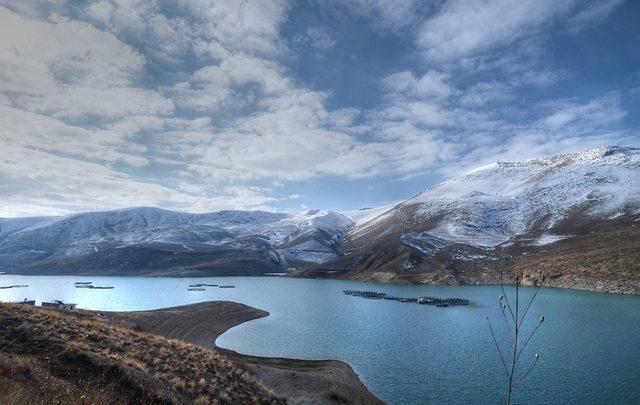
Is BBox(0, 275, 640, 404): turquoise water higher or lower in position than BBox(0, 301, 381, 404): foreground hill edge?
lower

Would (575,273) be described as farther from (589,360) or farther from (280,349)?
(280,349)

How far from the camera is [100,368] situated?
23688mm

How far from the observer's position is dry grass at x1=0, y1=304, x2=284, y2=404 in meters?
18.1

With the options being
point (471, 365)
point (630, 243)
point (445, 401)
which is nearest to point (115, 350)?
point (445, 401)

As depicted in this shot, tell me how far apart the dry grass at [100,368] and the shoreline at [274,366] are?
784cm

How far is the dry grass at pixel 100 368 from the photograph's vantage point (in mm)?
18062

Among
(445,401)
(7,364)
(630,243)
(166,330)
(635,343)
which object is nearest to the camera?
(7,364)

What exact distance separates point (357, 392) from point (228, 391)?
17.8 metres

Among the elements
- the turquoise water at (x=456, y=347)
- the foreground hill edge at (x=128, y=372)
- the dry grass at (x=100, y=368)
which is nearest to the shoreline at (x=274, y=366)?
the foreground hill edge at (x=128, y=372)

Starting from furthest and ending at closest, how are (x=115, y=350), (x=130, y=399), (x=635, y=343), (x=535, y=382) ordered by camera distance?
(x=635, y=343) < (x=535, y=382) < (x=115, y=350) < (x=130, y=399)

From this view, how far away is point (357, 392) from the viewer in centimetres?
4466

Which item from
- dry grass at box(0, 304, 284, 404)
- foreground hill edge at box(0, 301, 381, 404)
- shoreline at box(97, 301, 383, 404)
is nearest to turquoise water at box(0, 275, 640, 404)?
shoreline at box(97, 301, 383, 404)

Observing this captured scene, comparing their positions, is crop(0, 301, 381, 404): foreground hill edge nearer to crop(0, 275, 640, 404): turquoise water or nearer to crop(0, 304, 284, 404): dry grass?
crop(0, 304, 284, 404): dry grass

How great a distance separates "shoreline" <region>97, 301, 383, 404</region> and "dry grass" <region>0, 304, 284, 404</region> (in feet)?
25.7
